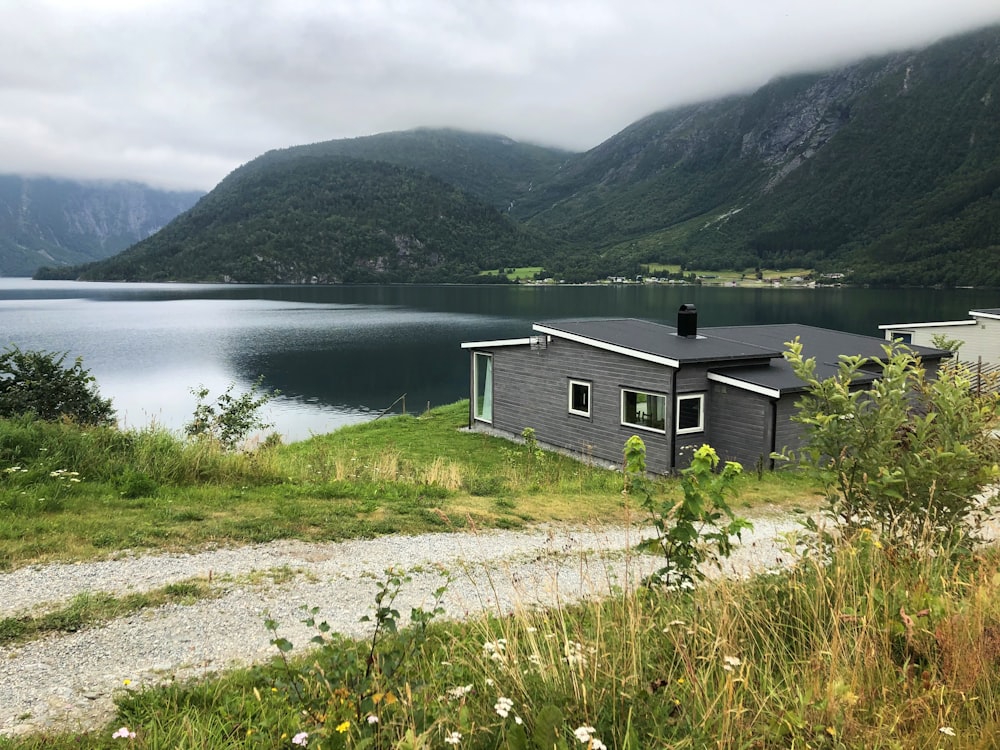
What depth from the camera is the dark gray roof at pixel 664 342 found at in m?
17.8

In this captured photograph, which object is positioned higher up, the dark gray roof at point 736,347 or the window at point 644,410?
the dark gray roof at point 736,347

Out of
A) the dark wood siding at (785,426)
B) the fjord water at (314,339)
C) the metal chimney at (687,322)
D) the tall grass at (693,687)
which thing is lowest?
the fjord water at (314,339)

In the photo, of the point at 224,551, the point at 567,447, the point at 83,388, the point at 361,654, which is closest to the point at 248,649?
the point at 361,654

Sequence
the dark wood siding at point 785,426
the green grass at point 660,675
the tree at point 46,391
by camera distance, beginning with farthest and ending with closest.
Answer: the dark wood siding at point 785,426
the tree at point 46,391
the green grass at point 660,675

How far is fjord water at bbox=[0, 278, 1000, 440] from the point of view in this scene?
38.0 m

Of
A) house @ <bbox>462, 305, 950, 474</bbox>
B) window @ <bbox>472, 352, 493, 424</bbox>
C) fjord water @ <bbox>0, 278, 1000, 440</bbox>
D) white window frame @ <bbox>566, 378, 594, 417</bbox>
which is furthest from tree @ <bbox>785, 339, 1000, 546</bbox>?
fjord water @ <bbox>0, 278, 1000, 440</bbox>

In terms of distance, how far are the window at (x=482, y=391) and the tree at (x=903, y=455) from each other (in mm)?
19368

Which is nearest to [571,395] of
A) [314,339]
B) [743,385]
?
[743,385]

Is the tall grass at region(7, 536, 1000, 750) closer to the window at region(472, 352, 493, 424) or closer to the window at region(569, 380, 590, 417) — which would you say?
the window at region(569, 380, 590, 417)

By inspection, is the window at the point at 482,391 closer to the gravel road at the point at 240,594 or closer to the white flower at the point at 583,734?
the gravel road at the point at 240,594

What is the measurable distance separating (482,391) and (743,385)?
10579 mm

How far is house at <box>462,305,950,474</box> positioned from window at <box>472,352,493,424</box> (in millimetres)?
735

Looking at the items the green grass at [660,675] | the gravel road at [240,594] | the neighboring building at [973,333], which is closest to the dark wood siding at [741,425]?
the gravel road at [240,594]

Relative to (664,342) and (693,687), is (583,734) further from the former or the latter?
(664,342)
